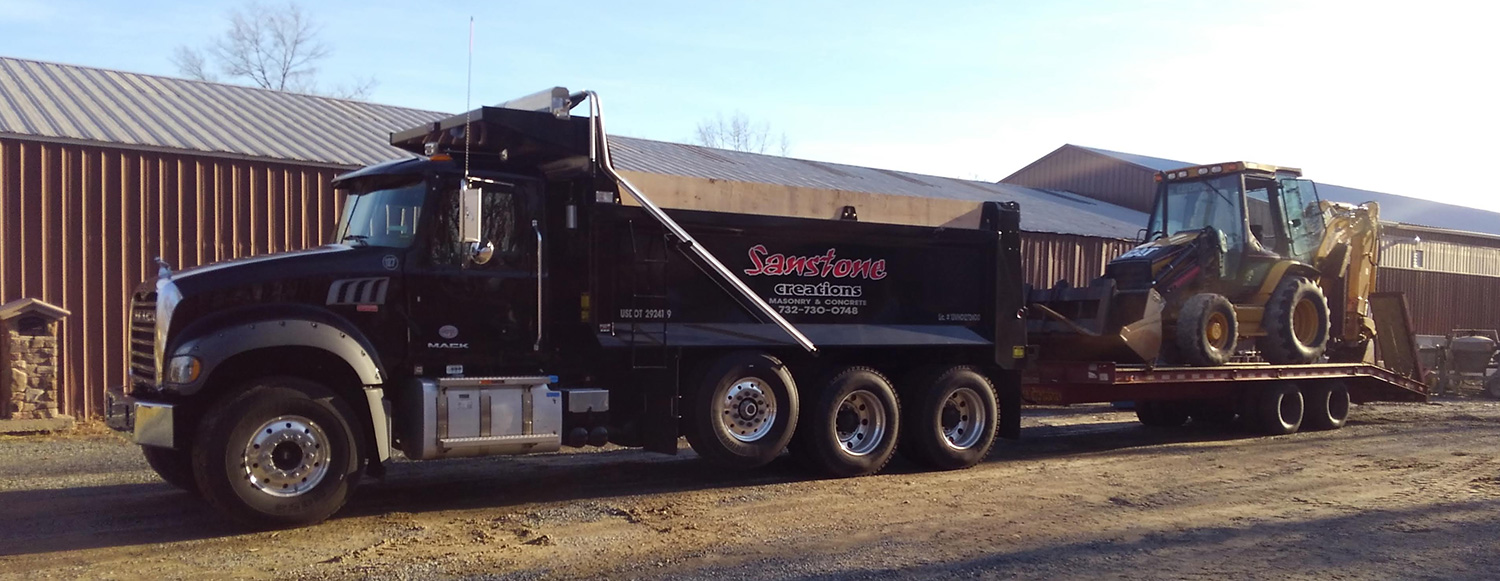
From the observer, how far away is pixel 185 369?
7109mm

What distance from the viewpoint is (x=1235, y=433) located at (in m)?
14.1

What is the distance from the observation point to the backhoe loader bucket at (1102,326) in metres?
12.3

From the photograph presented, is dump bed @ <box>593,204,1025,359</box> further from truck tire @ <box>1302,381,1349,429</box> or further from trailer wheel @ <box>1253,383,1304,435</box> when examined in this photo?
truck tire @ <box>1302,381,1349,429</box>

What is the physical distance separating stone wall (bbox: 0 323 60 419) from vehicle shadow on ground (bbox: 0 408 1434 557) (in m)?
4.73

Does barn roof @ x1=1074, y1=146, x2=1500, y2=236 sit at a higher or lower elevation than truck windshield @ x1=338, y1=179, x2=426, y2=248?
higher

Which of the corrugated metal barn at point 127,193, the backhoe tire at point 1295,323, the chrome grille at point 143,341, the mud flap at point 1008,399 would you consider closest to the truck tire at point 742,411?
the corrugated metal barn at point 127,193

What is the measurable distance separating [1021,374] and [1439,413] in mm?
9524

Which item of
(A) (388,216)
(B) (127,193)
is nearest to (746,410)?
(A) (388,216)

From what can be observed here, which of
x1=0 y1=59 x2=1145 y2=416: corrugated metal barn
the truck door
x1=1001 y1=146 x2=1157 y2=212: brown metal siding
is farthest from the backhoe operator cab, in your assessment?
x1=1001 y1=146 x2=1157 y2=212: brown metal siding

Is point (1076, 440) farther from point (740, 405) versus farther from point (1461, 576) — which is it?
point (1461, 576)

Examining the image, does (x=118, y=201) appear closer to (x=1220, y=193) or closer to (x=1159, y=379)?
(x=1159, y=379)

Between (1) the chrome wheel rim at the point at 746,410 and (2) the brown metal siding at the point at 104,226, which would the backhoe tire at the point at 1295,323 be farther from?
(2) the brown metal siding at the point at 104,226

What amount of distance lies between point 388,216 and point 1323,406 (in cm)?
1173

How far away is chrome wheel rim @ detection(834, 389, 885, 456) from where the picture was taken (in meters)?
10.1
